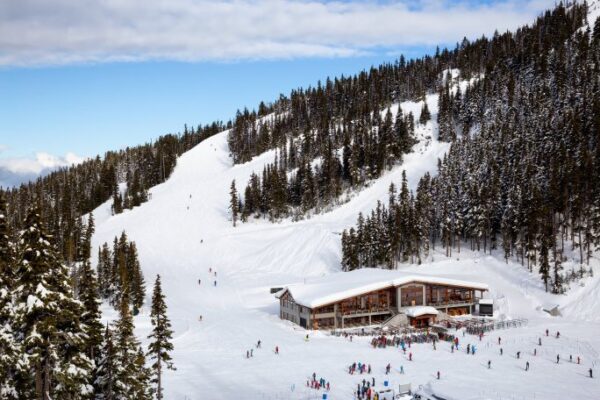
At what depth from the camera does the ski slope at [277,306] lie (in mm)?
40719

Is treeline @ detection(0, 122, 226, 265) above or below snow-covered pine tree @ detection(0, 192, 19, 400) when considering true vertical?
above

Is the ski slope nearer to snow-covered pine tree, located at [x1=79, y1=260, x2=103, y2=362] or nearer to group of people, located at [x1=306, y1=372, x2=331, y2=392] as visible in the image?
group of people, located at [x1=306, y1=372, x2=331, y2=392]

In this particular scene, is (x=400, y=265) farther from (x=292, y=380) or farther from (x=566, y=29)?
(x=566, y=29)

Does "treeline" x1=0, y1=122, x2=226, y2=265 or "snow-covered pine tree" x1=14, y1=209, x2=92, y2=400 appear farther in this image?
"treeline" x1=0, y1=122, x2=226, y2=265

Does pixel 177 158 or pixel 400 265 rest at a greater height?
pixel 177 158

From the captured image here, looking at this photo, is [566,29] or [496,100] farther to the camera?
[566,29]

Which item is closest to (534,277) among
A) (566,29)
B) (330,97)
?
(566,29)

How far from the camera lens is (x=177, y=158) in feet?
610

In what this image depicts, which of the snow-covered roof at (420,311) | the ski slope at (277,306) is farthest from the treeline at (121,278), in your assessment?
the snow-covered roof at (420,311)

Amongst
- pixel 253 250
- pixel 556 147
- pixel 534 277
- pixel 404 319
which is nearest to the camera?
pixel 404 319

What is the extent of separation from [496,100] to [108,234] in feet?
354

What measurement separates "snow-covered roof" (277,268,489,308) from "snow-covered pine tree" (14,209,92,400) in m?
44.1

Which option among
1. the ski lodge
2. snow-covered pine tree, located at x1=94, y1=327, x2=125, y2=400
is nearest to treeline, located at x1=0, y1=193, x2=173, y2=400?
snow-covered pine tree, located at x1=94, y1=327, x2=125, y2=400

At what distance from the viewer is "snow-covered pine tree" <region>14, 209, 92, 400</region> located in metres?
18.5
